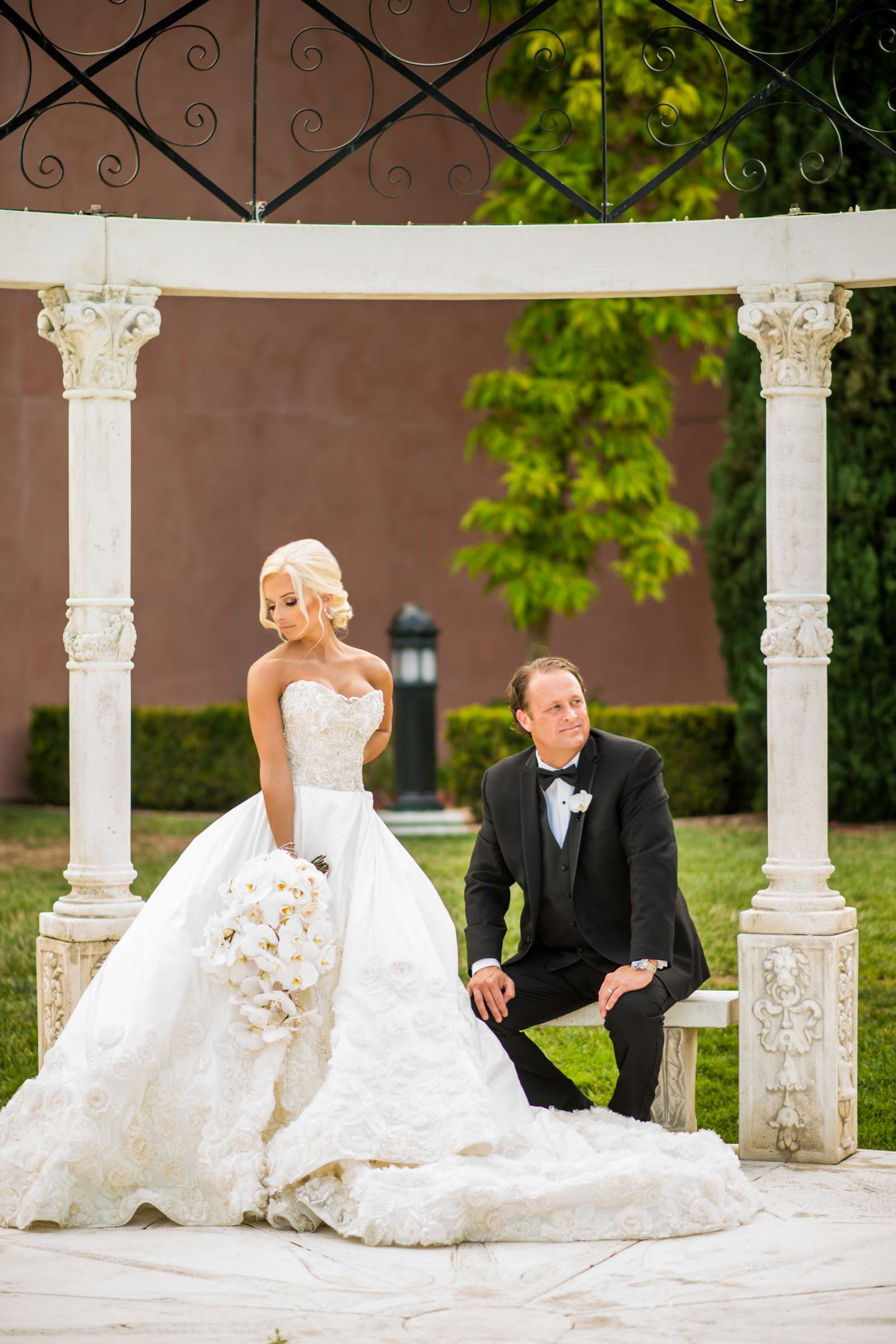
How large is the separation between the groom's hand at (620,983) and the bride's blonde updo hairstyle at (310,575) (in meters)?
1.35

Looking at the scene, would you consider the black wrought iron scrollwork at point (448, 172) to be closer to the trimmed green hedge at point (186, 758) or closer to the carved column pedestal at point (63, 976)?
the carved column pedestal at point (63, 976)

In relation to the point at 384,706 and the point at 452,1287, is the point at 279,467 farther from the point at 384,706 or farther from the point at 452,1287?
the point at 452,1287

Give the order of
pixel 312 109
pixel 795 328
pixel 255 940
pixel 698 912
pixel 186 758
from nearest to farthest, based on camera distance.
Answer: pixel 255 940 → pixel 795 328 → pixel 698 912 → pixel 312 109 → pixel 186 758

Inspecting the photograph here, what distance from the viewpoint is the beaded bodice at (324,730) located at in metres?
4.96

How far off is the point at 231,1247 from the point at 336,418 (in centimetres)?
1146

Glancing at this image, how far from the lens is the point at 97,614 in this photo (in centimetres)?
541

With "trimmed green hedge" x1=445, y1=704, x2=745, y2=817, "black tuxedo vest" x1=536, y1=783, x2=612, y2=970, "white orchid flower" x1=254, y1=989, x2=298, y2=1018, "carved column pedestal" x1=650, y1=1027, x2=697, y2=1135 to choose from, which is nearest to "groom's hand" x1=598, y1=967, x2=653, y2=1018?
"black tuxedo vest" x1=536, y1=783, x2=612, y2=970

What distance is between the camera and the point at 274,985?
15.0 feet

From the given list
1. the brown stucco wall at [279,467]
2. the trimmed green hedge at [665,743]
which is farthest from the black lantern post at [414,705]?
the brown stucco wall at [279,467]

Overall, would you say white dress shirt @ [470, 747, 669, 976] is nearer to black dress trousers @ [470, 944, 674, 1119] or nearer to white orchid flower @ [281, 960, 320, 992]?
black dress trousers @ [470, 944, 674, 1119]

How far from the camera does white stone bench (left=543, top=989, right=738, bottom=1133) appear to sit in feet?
16.5

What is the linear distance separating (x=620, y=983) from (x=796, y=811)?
0.98 metres

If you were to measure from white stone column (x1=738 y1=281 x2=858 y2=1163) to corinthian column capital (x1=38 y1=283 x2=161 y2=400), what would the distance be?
2.01 metres

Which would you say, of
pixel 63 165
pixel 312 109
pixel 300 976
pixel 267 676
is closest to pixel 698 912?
pixel 267 676
